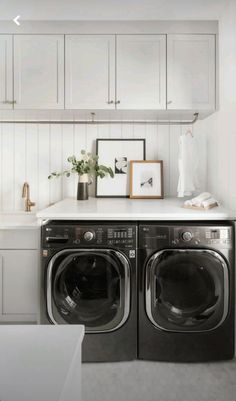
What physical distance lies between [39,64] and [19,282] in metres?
1.67

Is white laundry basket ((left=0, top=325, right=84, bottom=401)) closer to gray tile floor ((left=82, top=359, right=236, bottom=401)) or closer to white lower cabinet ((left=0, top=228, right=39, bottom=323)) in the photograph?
gray tile floor ((left=82, top=359, right=236, bottom=401))

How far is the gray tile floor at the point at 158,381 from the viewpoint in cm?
192

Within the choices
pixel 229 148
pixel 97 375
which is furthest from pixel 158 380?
pixel 229 148

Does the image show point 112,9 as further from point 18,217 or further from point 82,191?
point 18,217

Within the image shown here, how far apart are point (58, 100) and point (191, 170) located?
1.19m

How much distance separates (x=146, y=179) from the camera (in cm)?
318

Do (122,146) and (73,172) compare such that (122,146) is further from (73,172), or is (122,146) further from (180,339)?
(180,339)

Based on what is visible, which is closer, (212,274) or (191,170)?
(212,274)

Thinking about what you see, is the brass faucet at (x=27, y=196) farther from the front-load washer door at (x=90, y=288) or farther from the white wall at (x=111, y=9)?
the white wall at (x=111, y=9)

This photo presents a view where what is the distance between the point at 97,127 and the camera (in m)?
3.24

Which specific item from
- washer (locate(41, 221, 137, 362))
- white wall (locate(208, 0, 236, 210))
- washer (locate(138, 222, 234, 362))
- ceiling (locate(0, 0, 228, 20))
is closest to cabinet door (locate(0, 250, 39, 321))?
washer (locate(41, 221, 137, 362))

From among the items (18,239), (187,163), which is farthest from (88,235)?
(187,163)

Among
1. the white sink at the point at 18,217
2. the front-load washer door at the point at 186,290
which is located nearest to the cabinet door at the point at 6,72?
the white sink at the point at 18,217

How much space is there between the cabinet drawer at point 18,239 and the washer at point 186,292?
2.96 ft
